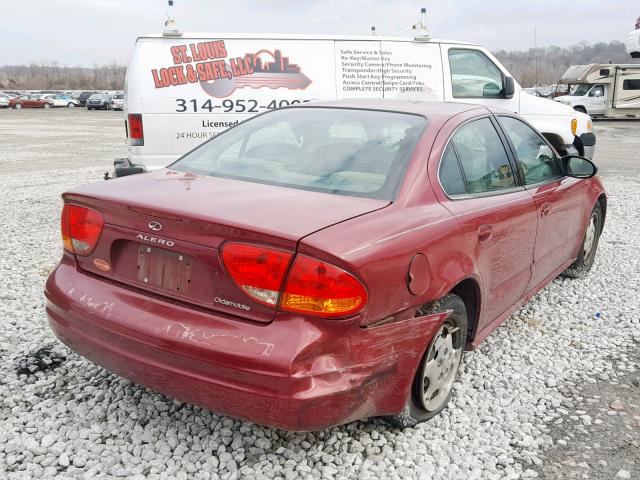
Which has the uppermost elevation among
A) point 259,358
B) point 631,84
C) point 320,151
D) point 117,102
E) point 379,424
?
point 117,102

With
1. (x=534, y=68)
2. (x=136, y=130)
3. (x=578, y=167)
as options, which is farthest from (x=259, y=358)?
(x=534, y=68)

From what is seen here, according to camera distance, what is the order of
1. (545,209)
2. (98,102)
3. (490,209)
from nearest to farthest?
(490,209), (545,209), (98,102)

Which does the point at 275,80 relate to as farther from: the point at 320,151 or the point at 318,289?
the point at 318,289

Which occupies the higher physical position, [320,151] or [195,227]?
[320,151]

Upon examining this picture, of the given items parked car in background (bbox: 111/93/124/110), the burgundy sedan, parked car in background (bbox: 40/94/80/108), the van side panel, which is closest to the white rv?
the van side panel

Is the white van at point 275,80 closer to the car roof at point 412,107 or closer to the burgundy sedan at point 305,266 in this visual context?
the car roof at point 412,107

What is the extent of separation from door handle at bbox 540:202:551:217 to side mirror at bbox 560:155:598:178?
50 cm

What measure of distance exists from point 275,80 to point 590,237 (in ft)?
14.1

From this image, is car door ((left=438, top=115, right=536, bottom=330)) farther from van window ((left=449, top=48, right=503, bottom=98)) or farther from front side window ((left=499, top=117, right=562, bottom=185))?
van window ((left=449, top=48, right=503, bottom=98))

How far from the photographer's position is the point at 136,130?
7.09m

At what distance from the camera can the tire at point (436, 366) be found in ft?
8.95

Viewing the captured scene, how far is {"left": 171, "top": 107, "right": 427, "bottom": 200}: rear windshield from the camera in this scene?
9.24 ft

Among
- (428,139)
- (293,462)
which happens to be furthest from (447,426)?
(428,139)

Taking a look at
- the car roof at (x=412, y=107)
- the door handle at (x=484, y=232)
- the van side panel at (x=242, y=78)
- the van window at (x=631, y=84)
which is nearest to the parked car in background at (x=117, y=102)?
the van window at (x=631, y=84)
